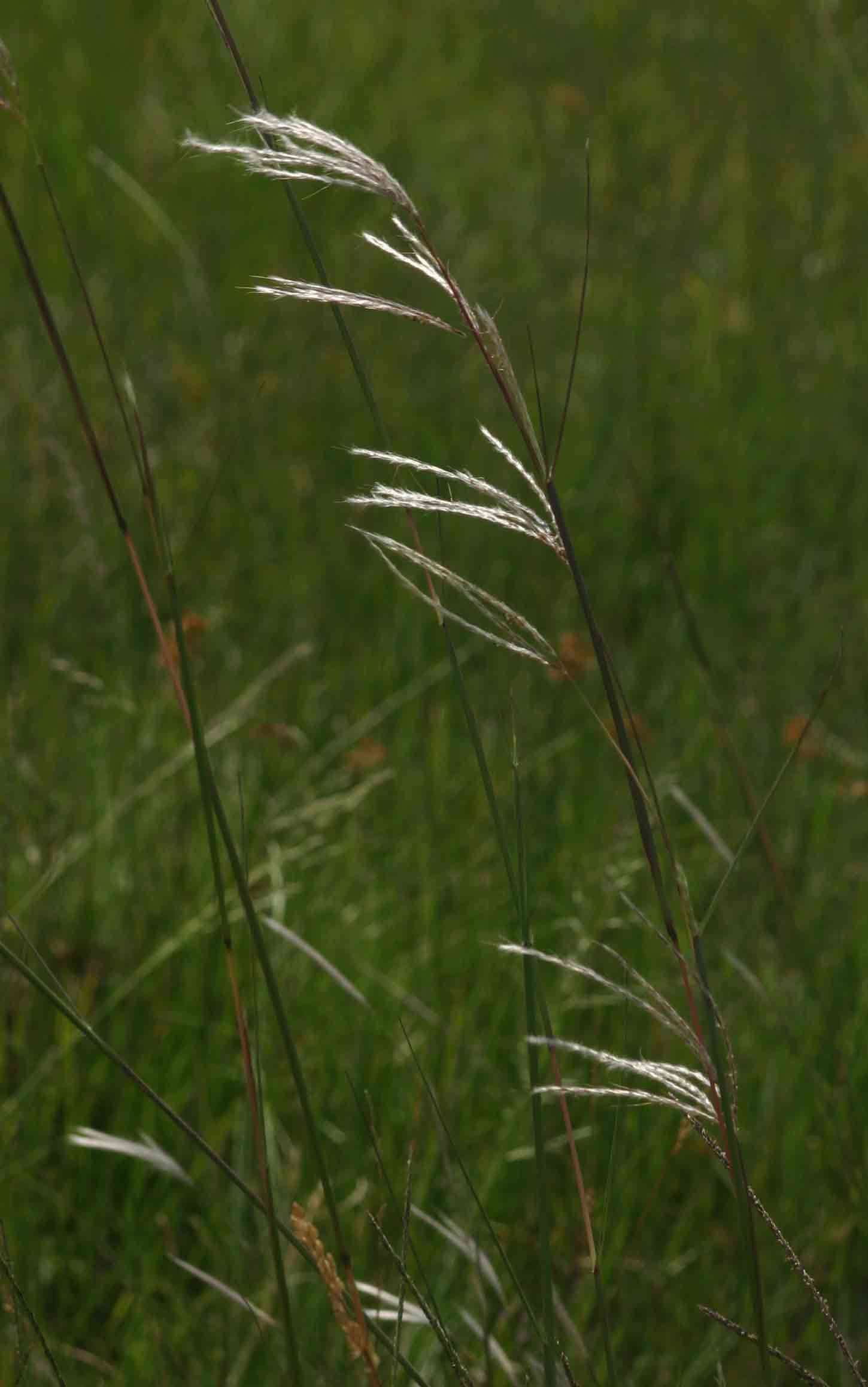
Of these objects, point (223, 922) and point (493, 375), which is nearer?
point (493, 375)

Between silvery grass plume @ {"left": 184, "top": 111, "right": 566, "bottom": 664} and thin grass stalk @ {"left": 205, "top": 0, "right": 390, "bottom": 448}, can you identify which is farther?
thin grass stalk @ {"left": 205, "top": 0, "right": 390, "bottom": 448}

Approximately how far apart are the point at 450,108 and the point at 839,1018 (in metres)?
4.10

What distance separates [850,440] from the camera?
3.64 meters

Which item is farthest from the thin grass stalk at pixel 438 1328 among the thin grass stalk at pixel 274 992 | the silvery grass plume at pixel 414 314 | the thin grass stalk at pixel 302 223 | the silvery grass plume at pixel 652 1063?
the thin grass stalk at pixel 302 223

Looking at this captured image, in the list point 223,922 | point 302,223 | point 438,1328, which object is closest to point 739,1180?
point 438,1328

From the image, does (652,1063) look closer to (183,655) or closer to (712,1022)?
(712,1022)

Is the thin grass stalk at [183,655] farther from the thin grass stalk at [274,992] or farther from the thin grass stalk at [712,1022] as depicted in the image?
the thin grass stalk at [712,1022]

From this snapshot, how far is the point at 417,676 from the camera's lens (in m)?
2.62

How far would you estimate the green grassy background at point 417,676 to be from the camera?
1.54 meters

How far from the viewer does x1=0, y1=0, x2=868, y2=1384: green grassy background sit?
5.07 feet

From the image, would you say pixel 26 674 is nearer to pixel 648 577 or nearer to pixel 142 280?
pixel 648 577

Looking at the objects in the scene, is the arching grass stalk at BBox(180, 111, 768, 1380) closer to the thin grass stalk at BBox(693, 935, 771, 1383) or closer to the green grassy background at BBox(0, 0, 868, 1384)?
the thin grass stalk at BBox(693, 935, 771, 1383)

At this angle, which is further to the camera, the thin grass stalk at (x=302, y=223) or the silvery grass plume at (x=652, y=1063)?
the thin grass stalk at (x=302, y=223)

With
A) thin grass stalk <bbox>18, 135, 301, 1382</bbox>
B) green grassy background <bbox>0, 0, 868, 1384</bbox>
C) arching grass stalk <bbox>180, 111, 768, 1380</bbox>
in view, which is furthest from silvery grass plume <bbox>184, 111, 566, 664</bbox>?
green grassy background <bbox>0, 0, 868, 1384</bbox>
